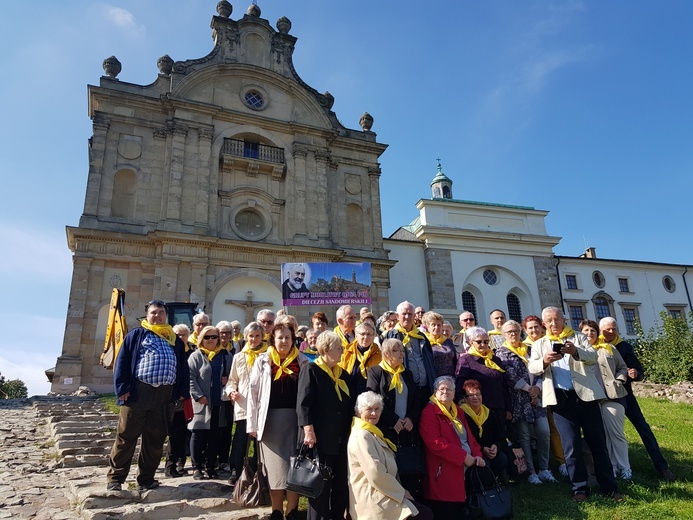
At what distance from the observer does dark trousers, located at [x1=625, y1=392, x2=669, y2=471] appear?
6430 mm

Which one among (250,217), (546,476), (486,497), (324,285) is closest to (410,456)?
(486,497)

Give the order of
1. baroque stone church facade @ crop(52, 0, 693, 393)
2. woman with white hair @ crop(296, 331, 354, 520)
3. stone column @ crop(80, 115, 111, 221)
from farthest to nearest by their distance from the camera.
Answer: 1. stone column @ crop(80, 115, 111, 221)
2. baroque stone church facade @ crop(52, 0, 693, 393)
3. woman with white hair @ crop(296, 331, 354, 520)

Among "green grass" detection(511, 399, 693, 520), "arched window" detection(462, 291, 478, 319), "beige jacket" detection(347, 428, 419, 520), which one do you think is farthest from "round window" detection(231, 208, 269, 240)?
"beige jacket" detection(347, 428, 419, 520)

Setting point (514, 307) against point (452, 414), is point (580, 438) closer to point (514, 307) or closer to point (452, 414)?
point (452, 414)

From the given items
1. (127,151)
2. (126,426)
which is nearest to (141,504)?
(126,426)

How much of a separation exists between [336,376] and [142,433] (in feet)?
8.36

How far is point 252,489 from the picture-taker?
528 cm

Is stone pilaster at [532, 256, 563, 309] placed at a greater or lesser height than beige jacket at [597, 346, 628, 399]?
greater

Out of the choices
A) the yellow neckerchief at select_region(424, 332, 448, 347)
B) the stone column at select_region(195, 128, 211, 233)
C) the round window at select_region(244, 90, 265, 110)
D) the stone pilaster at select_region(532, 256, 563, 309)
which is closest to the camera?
the yellow neckerchief at select_region(424, 332, 448, 347)

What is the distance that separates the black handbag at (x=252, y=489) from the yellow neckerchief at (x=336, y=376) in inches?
48.8

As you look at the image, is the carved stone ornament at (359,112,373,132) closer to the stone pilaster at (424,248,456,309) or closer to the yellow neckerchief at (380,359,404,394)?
the stone pilaster at (424,248,456,309)

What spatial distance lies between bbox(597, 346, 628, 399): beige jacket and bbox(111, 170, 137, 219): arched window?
19202 mm

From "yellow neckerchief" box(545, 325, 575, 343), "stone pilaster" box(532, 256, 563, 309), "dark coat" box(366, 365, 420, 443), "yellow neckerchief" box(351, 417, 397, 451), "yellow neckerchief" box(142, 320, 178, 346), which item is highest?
"stone pilaster" box(532, 256, 563, 309)

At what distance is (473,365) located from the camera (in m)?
6.29
